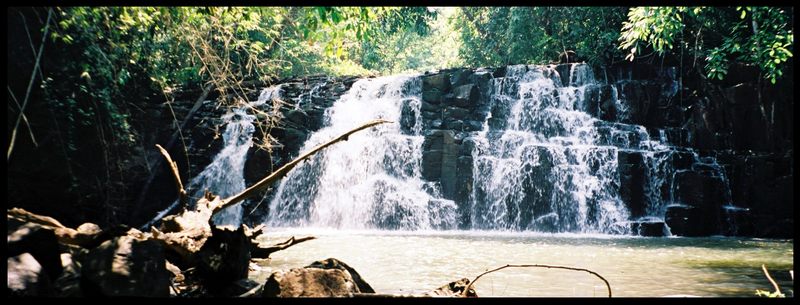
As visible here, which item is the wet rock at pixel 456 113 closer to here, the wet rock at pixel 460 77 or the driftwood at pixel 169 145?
the wet rock at pixel 460 77

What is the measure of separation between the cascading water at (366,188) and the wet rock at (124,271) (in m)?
10.4

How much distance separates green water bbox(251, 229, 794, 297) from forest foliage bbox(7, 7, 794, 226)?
9.64 feet

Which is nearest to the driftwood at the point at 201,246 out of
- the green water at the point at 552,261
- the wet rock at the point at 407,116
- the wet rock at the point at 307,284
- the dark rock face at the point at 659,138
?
the wet rock at the point at 307,284

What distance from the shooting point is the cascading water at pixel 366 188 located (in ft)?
47.2

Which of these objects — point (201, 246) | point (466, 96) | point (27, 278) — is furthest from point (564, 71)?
point (27, 278)

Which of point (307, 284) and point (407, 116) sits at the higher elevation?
point (407, 116)

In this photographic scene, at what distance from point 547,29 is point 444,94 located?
19.5 feet

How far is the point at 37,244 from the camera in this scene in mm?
3762

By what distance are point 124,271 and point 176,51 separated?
521 centimetres

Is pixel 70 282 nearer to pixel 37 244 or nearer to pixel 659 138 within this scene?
pixel 37 244

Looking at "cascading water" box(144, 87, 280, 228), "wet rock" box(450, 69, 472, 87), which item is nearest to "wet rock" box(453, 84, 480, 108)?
"wet rock" box(450, 69, 472, 87)

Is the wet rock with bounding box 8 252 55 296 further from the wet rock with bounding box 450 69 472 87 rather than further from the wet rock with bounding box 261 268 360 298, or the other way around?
the wet rock with bounding box 450 69 472 87

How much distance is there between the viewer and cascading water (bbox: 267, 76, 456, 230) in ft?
47.2

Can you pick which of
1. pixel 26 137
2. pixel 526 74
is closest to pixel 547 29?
pixel 526 74
